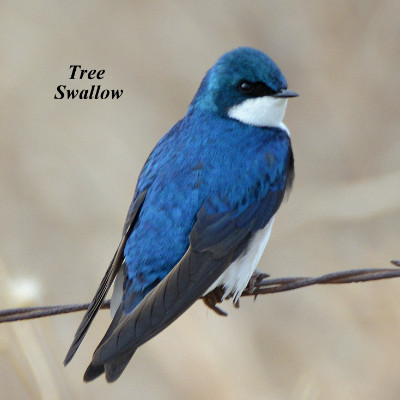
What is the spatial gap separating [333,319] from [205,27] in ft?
4.91

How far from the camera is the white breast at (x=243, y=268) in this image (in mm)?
2533

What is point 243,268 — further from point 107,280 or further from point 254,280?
point 107,280

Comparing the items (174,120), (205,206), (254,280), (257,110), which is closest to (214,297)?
(254,280)

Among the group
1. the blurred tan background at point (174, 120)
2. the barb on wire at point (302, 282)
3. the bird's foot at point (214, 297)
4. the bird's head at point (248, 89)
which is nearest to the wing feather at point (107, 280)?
the barb on wire at point (302, 282)

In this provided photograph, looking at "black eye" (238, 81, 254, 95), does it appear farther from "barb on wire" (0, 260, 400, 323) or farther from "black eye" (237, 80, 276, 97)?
"barb on wire" (0, 260, 400, 323)

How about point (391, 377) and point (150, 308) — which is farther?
point (391, 377)

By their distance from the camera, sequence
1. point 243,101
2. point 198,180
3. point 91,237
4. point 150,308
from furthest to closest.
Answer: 1. point 91,237
2. point 243,101
3. point 198,180
4. point 150,308

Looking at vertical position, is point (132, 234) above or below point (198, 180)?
below

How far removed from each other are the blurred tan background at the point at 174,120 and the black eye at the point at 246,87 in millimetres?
893

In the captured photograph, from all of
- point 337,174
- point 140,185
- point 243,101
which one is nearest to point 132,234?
point 140,185

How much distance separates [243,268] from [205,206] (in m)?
0.23

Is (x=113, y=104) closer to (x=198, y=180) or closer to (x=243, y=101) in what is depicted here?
(x=243, y=101)

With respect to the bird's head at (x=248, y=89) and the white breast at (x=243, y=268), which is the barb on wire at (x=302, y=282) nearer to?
the white breast at (x=243, y=268)

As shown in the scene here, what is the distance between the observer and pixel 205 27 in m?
4.23
